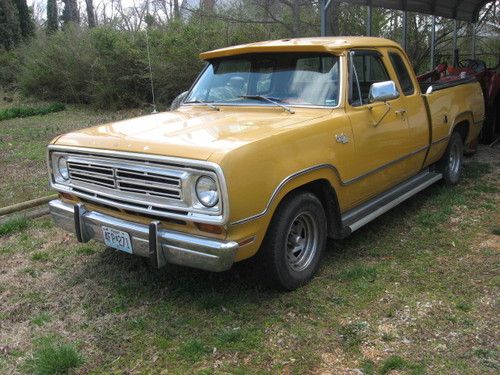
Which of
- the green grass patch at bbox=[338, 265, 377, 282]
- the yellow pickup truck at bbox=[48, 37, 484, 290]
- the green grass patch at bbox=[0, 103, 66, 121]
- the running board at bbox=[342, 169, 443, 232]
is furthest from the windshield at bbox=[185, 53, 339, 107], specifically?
the green grass patch at bbox=[0, 103, 66, 121]

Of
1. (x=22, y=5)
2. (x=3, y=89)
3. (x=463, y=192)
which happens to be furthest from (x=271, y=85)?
(x=22, y=5)

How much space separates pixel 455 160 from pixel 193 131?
4.26 meters

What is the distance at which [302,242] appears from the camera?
4.16 m

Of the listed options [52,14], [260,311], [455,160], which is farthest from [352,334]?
[52,14]

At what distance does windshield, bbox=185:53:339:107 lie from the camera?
177 inches

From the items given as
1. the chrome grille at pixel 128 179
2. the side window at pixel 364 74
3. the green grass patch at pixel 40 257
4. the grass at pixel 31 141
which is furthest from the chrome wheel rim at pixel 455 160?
the grass at pixel 31 141

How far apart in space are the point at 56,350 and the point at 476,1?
37.2 feet

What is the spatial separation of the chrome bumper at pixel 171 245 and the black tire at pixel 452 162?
4063 mm

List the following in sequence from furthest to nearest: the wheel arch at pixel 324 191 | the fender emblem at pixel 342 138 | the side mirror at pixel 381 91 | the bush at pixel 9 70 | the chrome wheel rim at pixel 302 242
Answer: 1. the bush at pixel 9 70
2. the side mirror at pixel 381 91
3. the fender emblem at pixel 342 138
4. the chrome wheel rim at pixel 302 242
5. the wheel arch at pixel 324 191

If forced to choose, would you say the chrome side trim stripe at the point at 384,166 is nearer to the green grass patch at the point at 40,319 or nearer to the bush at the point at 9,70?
the green grass patch at the point at 40,319

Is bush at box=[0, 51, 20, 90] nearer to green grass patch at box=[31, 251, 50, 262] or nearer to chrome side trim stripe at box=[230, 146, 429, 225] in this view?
green grass patch at box=[31, 251, 50, 262]

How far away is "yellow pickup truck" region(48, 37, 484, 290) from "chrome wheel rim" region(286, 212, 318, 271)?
0.4 inches

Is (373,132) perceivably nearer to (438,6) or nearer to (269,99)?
(269,99)

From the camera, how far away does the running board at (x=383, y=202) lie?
4.49 meters
